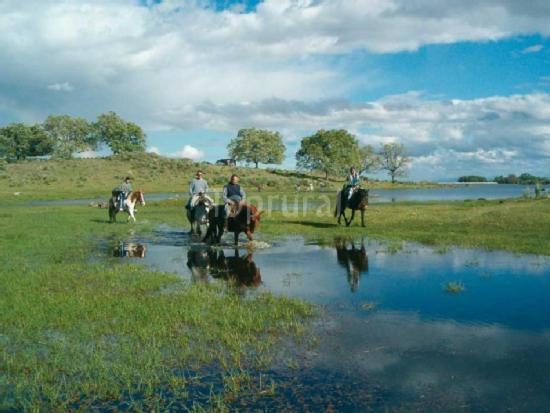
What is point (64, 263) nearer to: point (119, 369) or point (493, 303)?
point (119, 369)

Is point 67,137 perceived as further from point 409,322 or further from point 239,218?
point 409,322

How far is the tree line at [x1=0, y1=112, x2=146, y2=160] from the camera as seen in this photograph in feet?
343

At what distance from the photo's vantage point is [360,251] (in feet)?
51.6

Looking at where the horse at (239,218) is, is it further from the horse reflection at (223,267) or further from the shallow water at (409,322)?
the shallow water at (409,322)

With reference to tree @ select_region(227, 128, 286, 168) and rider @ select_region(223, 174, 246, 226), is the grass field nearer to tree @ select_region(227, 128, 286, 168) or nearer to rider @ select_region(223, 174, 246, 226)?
rider @ select_region(223, 174, 246, 226)

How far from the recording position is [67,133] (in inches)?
4313

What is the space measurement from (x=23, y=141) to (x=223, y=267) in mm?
106884

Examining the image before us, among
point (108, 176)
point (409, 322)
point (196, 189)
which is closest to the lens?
point (409, 322)

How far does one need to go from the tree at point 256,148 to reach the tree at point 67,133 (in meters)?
33.4

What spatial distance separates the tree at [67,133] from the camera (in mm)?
108250

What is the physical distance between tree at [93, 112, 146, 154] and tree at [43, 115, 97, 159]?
2959 millimetres

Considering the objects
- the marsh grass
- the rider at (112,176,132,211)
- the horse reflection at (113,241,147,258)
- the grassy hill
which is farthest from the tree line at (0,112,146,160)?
the marsh grass

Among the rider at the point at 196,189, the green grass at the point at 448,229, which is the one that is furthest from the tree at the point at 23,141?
the rider at the point at 196,189

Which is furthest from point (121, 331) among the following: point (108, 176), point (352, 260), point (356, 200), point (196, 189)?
point (108, 176)
